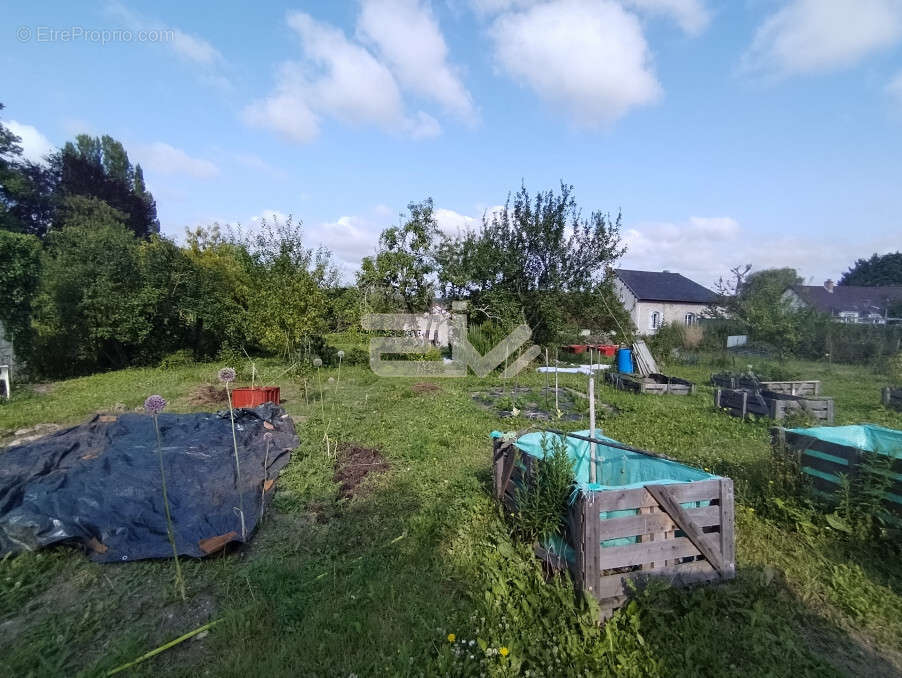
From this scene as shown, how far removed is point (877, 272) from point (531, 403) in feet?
225

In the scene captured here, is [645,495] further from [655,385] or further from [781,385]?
[781,385]

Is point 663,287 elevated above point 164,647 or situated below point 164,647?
above

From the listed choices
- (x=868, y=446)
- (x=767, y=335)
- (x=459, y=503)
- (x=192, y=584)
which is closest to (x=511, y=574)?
(x=459, y=503)

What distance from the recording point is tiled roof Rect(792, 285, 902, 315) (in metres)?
28.8

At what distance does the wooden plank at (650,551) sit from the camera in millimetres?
2342

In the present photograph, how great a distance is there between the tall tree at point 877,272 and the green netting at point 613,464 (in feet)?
220

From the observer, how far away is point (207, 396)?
8469 mm

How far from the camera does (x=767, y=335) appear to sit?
10656 millimetres

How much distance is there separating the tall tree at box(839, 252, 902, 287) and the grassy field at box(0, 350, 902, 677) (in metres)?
66.9

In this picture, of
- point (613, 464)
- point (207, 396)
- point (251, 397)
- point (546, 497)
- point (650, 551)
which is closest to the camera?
point (650, 551)

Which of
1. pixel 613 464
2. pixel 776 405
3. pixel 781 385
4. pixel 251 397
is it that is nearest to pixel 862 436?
pixel 613 464

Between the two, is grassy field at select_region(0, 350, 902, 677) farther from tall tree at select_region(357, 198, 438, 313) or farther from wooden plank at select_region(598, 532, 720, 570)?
tall tree at select_region(357, 198, 438, 313)

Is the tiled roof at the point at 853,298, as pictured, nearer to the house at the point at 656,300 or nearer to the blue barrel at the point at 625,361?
the house at the point at 656,300

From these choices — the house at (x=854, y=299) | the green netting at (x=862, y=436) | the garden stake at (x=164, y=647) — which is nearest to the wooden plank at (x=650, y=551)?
the green netting at (x=862, y=436)
